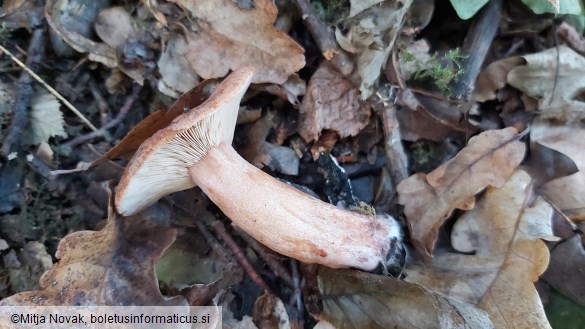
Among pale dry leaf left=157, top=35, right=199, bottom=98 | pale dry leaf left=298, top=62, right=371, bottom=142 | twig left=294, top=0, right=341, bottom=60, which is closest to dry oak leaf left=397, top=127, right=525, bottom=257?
pale dry leaf left=298, top=62, right=371, bottom=142

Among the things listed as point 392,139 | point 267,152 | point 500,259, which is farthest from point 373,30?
point 500,259

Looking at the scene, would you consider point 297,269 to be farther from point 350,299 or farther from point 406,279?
point 406,279

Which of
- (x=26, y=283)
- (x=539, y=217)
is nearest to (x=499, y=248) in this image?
(x=539, y=217)

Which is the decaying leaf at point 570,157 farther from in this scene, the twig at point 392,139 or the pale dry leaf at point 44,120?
the pale dry leaf at point 44,120

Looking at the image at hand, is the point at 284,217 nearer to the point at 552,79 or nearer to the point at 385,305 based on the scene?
the point at 385,305

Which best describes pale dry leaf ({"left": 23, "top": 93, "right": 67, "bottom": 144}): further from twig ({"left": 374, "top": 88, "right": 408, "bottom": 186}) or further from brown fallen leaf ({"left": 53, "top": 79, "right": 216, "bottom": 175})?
twig ({"left": 374, "top": 88, "right": 408, "bottom": 186})

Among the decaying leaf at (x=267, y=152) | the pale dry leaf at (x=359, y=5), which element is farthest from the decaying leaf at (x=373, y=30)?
the decaying leaf at (x=267, y=152)

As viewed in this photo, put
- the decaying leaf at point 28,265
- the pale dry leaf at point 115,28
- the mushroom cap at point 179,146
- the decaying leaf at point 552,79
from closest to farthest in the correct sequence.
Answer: the mushroom cap at point 179,146 < the decaying leaf at point 28,265 < the decaying leaf at point 552,79 < the pale dry leaf at point 115,28
